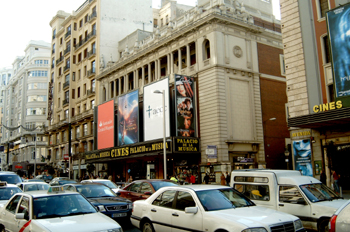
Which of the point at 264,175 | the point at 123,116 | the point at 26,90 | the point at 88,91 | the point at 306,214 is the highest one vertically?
the point at 26,90

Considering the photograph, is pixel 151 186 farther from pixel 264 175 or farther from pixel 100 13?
pixel 100 13

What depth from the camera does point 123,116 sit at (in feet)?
128

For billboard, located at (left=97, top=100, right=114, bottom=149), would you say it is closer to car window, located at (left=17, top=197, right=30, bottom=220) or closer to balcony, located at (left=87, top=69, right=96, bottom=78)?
balcony, located at (left=87, top=69, right=96, bottom=78)

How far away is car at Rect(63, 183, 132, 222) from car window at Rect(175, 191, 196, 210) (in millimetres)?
3858

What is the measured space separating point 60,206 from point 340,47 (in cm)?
1770

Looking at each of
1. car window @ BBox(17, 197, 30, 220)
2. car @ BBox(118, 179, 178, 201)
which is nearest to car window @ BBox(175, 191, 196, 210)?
car window @ BBox(17, 197, 30, 220)

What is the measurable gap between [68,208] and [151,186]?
238 inches

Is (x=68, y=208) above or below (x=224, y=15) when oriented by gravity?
below

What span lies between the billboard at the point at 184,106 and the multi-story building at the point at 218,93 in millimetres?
99

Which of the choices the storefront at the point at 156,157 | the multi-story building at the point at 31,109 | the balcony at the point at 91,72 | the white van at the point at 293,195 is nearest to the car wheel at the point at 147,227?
the white van at the point at 293,195

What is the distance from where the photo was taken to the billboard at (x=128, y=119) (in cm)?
3672

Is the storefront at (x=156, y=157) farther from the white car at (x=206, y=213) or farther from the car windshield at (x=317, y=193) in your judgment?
the white car at (x=206, y=213)

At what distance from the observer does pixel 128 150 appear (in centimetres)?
3606

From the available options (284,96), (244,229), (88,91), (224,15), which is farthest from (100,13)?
(244,229)
